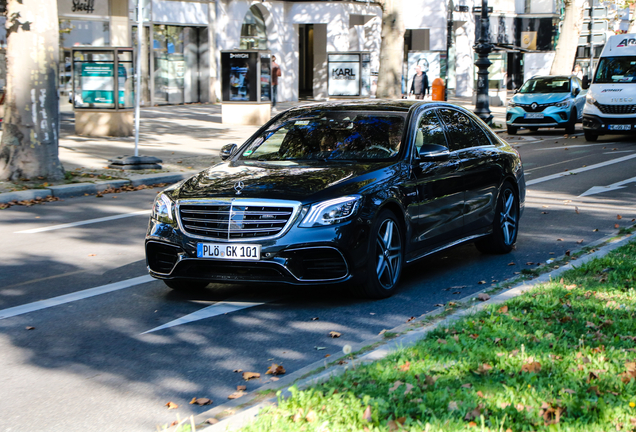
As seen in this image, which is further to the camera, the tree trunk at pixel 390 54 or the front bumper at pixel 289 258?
the tree trunk at pixel 390 54

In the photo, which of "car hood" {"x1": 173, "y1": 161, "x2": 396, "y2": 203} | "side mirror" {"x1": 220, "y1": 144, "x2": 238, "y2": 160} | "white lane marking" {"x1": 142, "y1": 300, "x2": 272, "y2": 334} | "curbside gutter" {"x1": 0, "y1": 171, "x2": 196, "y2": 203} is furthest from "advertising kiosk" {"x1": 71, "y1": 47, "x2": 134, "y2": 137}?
"white lane marking" {"x1": 142, "y1": 300, "x2": 272, "y2": 334}

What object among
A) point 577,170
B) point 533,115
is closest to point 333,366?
point 577,170

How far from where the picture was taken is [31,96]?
14.1 meters

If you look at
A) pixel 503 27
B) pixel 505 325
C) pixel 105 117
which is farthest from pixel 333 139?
pixel 503 27

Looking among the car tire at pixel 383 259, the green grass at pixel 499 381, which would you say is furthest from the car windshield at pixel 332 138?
the green grass at pixel 499 381

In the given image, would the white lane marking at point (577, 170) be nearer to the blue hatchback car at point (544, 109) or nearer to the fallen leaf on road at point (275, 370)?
the blue hatchback car at point (544, 109)

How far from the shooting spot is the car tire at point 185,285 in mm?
7067

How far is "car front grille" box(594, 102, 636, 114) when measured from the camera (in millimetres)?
23255

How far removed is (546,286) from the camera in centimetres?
670

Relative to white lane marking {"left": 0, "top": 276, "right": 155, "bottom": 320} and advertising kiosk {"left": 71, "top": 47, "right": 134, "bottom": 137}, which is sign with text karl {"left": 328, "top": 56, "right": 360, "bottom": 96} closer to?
advertising kiosk {"left": 71, "top": 47, "right": 134, "bottom": 137}

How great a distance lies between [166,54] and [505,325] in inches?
1267

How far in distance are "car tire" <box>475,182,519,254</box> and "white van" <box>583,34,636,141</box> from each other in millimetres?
15250

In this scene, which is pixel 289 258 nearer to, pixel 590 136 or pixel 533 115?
pixel 590 136

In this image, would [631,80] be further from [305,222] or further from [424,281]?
[305,222]
